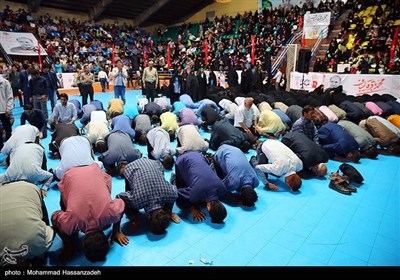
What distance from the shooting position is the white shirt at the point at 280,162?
343cm

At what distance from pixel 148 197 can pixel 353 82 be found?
9123 mm

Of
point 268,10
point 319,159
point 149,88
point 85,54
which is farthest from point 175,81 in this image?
point 268,10

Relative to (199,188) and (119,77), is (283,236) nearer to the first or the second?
(199,188)

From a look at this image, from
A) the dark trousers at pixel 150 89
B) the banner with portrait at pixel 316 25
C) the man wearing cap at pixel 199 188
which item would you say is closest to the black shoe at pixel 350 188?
the man wearing cap at pixel 199 188

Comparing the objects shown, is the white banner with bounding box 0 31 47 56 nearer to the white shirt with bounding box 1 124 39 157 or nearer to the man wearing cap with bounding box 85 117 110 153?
the man wearing cap with bounding box 85 117 110 153

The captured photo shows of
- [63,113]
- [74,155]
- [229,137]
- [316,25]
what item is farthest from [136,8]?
[74,155]

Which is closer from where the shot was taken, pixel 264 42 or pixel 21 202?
pixel 21 202

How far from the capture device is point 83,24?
18.7 meters

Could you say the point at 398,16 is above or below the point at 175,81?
above

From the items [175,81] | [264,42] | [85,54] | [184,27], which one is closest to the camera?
[175,81]

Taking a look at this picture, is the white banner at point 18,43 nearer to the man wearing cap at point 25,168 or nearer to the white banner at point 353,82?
the white banner at point 353,82

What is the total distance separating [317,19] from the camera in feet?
42.4
